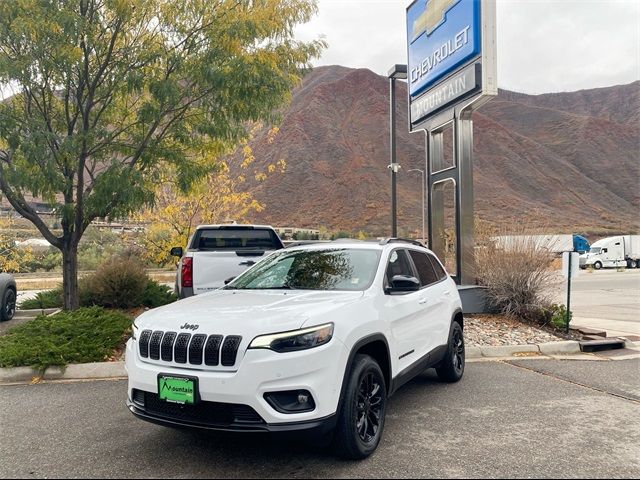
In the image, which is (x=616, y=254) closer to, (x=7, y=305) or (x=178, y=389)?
(x=7, y=305)

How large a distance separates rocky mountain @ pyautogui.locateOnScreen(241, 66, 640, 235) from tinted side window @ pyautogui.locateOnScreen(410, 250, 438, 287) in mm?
61317

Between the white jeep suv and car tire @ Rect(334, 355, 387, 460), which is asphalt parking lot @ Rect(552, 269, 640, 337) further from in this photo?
car tire @ Rect(334, 355, 387, 460)

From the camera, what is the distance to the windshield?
4682 mm

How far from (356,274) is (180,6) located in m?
6.13

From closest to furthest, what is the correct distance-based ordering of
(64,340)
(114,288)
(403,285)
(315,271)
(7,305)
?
1. (403,285)
2. (315,271)
3. (64,340)
4. (7,305)
5. (114,288)

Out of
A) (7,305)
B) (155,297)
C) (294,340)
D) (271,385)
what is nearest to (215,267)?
(155,297)

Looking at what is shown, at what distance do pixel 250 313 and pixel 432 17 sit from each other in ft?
33.0

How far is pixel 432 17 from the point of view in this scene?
38.2 ft

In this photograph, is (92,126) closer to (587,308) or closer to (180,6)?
(180,6)

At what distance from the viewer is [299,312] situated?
3752mm

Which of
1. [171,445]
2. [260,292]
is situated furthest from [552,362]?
[171,445]

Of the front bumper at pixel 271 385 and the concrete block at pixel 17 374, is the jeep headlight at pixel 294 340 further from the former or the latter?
the concrete block at pixel 17 374

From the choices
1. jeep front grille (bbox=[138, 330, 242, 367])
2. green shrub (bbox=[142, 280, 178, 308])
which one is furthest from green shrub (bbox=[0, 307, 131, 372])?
jeep front grille (bbox=[138, 330, 242, 367])

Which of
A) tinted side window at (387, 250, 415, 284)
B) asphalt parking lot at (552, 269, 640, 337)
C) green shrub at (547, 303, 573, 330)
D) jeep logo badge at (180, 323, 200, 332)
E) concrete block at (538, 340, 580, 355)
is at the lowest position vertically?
asphalt parking lot at (552, 269, 640, 337)
